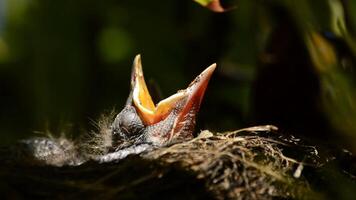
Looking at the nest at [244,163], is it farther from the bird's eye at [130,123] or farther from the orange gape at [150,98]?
the bird's eye at [130,123]

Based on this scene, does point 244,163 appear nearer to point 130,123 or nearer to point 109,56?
point 130,123

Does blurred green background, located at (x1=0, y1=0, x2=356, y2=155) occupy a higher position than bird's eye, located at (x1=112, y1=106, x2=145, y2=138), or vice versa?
blurred green background, located at (x1=0, y1=0, x2=356, y2=155)

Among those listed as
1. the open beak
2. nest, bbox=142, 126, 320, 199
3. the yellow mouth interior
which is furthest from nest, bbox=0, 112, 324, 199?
the yellow mouth interior

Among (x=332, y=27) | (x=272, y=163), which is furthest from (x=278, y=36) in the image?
(x=272, y=163)

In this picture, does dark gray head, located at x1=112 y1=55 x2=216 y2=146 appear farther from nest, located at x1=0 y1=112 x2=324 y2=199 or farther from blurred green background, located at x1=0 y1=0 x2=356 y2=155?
nest, located at x1=0 y1=112 x2=324 y2=199

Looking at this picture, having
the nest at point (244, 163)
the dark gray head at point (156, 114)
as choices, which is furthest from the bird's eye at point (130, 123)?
the nest at point (244, 163)
